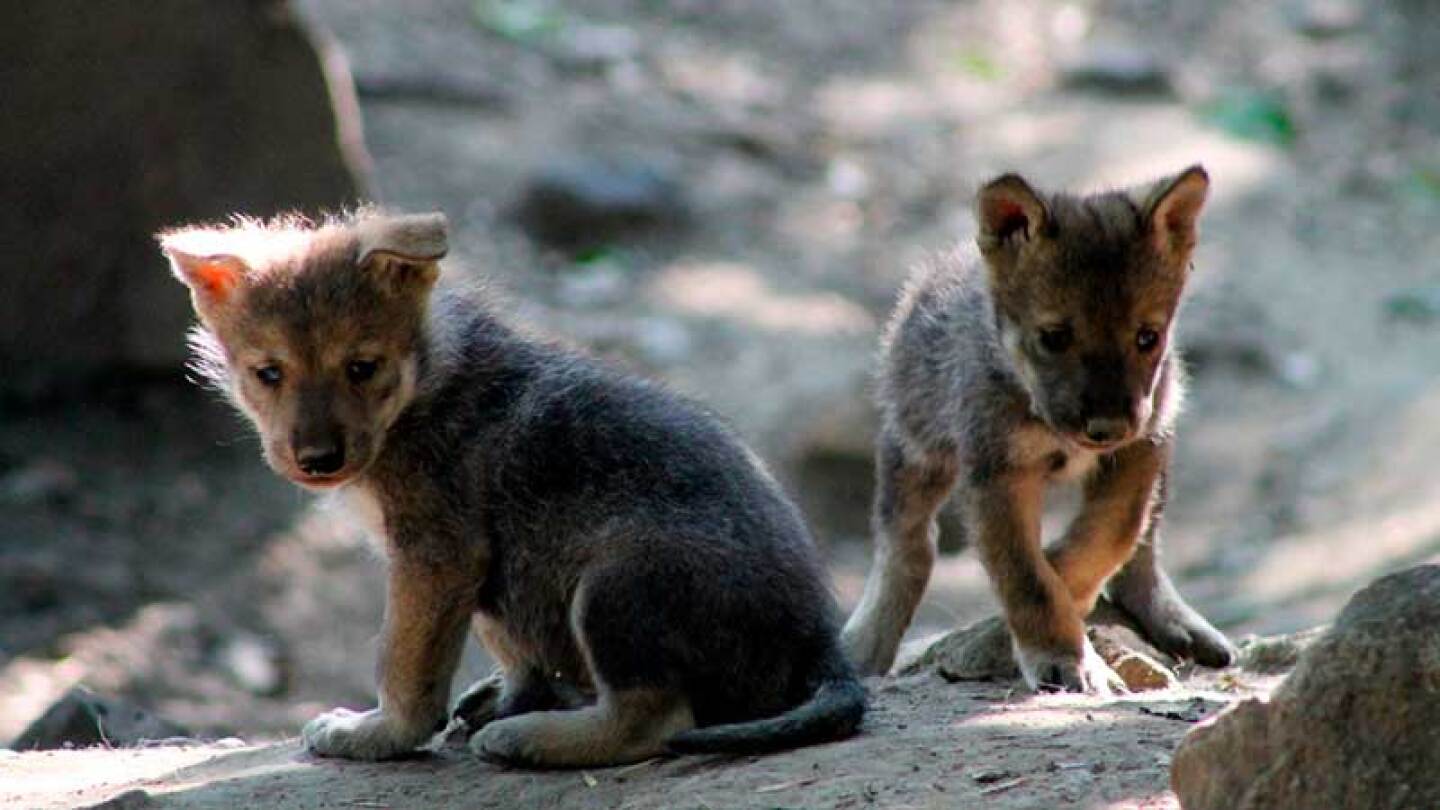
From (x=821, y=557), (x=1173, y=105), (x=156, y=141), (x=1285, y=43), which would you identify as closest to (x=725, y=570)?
(x=821, y=557)

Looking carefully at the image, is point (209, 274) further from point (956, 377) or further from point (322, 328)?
point (956, 377)

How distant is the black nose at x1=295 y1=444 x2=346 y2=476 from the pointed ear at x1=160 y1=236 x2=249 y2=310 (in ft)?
2.00

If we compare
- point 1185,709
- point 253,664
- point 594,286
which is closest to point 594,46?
point 594,286

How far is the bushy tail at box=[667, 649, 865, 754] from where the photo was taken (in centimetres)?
582

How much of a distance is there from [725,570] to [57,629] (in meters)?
6.25

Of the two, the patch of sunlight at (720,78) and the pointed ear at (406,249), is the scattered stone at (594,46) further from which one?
the pointed ear at (406,249)

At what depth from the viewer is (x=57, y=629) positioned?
36.7 feet

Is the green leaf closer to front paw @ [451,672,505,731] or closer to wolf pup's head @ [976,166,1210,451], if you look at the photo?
wolf pup's head @ [976,166,1210,451]

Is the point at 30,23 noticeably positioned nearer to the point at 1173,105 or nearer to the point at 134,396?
the point at 134,396

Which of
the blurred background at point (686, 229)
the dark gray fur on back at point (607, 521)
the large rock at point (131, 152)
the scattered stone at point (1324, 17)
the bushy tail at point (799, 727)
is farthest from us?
the scattered stone at point (1324, 17)

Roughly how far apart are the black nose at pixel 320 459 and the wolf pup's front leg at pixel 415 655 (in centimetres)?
34

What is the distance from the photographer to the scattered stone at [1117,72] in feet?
59.2

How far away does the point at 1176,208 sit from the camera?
6.76 meters

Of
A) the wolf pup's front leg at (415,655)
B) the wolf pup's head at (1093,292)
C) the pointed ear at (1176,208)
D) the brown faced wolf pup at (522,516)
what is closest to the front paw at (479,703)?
the brown faced wolf pup at (522,516)
